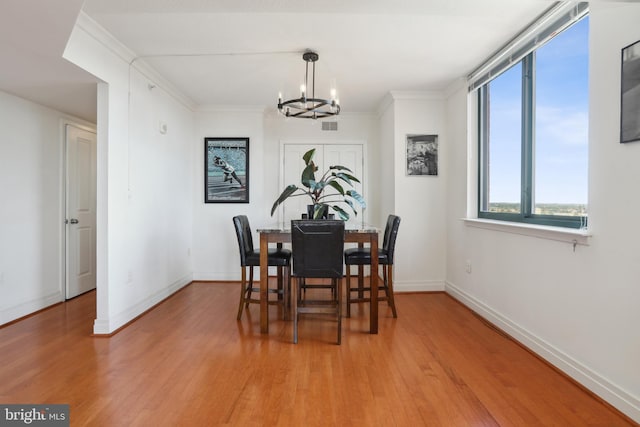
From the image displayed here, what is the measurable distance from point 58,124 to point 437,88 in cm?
437

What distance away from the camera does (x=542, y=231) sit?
243cm

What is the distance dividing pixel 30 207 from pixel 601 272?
16.0 feet

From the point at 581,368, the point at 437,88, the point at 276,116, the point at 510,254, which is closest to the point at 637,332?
the point at 581,368

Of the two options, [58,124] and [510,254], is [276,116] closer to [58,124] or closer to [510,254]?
[58,124]

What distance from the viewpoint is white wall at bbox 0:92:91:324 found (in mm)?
3287

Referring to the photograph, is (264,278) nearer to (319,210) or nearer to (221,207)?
(319,210)

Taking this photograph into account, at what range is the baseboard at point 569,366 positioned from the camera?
1.79 meters

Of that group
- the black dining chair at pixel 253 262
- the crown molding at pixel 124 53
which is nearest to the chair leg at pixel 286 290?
the black dining chair at pixel 253 262

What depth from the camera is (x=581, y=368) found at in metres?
2.09

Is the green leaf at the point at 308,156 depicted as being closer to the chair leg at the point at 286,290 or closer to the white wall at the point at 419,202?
the chair leg at the point at 286,290

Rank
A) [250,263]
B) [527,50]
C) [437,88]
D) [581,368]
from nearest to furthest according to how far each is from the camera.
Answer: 1. [581,368]
2. [527,50]
3. [250,263]
4. [437,88]

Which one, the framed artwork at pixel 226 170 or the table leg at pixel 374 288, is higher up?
the framed artwork at pixel 226 170

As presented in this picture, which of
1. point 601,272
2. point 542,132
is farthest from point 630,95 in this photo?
point 601,272

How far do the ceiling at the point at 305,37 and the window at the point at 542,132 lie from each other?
30 centimetres
